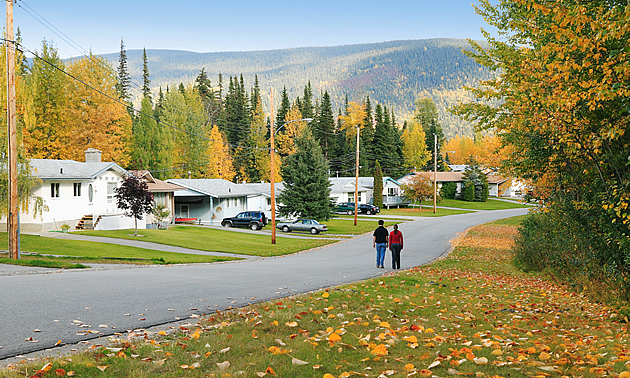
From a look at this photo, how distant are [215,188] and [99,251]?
29.4 metres

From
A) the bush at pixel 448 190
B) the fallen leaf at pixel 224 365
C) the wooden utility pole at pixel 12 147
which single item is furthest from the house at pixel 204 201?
the bush at pixel 448 190

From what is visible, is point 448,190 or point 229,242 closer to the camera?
point 229,242

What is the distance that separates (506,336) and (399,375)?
279 cm

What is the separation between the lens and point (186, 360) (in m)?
5.27

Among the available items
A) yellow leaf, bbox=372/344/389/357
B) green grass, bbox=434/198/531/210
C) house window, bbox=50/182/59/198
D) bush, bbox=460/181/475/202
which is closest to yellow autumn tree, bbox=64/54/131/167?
house window, bbox=50/182/59/198

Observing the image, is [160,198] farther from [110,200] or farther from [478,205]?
[478,205]

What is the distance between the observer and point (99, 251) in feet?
76.9

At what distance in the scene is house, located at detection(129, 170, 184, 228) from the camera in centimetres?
4331

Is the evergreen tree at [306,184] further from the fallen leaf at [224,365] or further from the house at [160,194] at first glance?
the fallen leaf at [224,365]

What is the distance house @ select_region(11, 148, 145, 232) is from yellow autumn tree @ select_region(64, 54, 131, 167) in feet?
45.0

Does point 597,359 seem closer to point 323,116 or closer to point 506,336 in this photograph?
point 506,336

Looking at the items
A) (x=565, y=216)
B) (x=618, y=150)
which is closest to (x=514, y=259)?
(x=565, y=216)

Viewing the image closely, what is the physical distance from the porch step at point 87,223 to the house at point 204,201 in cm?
1387

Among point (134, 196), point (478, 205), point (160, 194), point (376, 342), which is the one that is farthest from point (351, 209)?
point (376, 342)
